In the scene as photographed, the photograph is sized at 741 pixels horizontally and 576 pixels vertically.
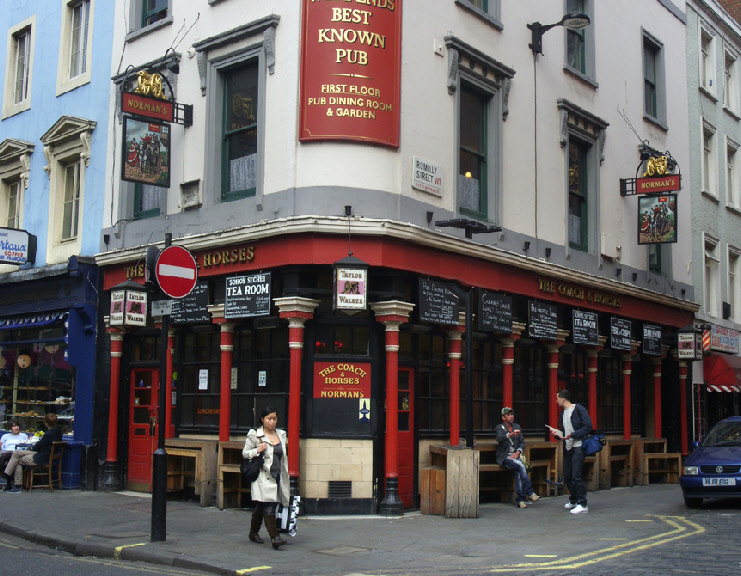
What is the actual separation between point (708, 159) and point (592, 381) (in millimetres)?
9569

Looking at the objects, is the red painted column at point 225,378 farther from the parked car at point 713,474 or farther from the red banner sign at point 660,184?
the red banner sign at point 660,184

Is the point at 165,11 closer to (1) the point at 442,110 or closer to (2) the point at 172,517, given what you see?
(1) the point at 442,110

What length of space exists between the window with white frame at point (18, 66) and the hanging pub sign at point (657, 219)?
45.3 feet

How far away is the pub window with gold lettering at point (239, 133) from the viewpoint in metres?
15.2

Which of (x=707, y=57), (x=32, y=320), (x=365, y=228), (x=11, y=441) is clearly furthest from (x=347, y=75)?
(x=707, y=57)

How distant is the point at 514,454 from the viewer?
15.3m

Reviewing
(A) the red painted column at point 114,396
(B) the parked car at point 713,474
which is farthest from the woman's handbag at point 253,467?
(B) the parked car at point 713,474

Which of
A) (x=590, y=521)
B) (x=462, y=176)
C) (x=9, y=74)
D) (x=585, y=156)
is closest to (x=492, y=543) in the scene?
(x=590, y=521)

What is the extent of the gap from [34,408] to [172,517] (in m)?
6.82

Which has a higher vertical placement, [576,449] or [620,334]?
[620,334]

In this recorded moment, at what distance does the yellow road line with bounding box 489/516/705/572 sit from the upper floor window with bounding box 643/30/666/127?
12355mm

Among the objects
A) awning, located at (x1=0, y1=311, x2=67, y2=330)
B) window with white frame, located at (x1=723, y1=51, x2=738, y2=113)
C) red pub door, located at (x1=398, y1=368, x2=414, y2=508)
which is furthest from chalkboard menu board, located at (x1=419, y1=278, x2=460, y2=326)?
window with white frame, located at (x1=723, y1=51, x2=738, y2=113)

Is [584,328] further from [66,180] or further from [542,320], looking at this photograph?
[66,180]

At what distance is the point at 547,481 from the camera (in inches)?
661
